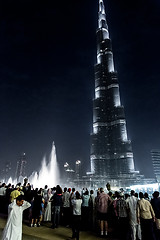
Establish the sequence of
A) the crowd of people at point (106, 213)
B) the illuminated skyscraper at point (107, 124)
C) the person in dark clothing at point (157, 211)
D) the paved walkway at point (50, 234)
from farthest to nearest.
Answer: the illuminated skyscraper at point (107, 124), the paved walkway at point (50, 234), the person in dark clothing at point (157, 211), the crowd of people at point (106, 213)

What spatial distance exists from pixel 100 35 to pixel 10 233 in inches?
6995

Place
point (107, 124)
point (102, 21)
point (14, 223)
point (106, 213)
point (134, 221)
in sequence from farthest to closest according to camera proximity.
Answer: point (102, 21) → point (107, 124) → point (106, 213) → point (134, 221) → point (14, 223)

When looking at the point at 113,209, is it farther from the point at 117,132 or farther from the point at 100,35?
the point at 100,35

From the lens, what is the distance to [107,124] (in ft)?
426

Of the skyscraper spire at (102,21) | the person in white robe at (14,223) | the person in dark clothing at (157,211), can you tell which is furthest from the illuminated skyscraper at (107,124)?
the person in white robe at (14,223)

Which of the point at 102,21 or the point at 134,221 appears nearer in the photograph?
the point at 134,221

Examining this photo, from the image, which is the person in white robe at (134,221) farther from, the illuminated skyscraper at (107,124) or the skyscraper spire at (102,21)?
the skyscraper spire at (102,21)

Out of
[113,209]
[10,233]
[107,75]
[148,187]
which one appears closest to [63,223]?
[113,209]

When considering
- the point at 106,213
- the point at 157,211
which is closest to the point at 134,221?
the point at 157,211

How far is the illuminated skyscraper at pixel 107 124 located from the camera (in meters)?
114

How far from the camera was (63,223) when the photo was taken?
963cm

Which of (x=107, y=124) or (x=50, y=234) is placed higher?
(x=107, y=124)

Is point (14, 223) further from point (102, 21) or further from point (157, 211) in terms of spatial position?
point (102, 21)

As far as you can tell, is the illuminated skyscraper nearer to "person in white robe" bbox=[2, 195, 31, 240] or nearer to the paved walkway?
the paved walkway
